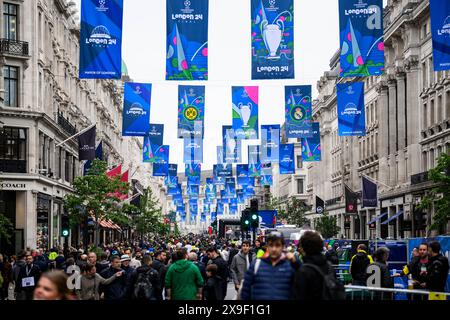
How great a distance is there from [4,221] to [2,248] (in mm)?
10814

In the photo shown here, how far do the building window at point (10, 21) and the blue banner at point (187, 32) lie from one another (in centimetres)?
2252

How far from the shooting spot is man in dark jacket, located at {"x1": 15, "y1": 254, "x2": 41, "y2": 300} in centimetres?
2511

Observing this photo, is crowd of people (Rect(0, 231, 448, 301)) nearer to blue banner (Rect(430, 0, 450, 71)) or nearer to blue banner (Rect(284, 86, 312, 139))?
blue banner (Rect(430, 0, 450, 71))

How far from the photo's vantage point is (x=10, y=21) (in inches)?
2031

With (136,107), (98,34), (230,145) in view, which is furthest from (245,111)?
(230,145)

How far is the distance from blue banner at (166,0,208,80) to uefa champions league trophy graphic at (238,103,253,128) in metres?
11.3

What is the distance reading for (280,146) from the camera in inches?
2365

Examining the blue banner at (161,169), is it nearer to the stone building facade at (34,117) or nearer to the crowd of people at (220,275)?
the stone building facade at (34,117)

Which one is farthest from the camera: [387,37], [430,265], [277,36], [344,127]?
[387,37]

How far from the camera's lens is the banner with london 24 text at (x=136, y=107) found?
42000mm

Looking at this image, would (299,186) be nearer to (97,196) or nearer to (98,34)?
(97,196)
